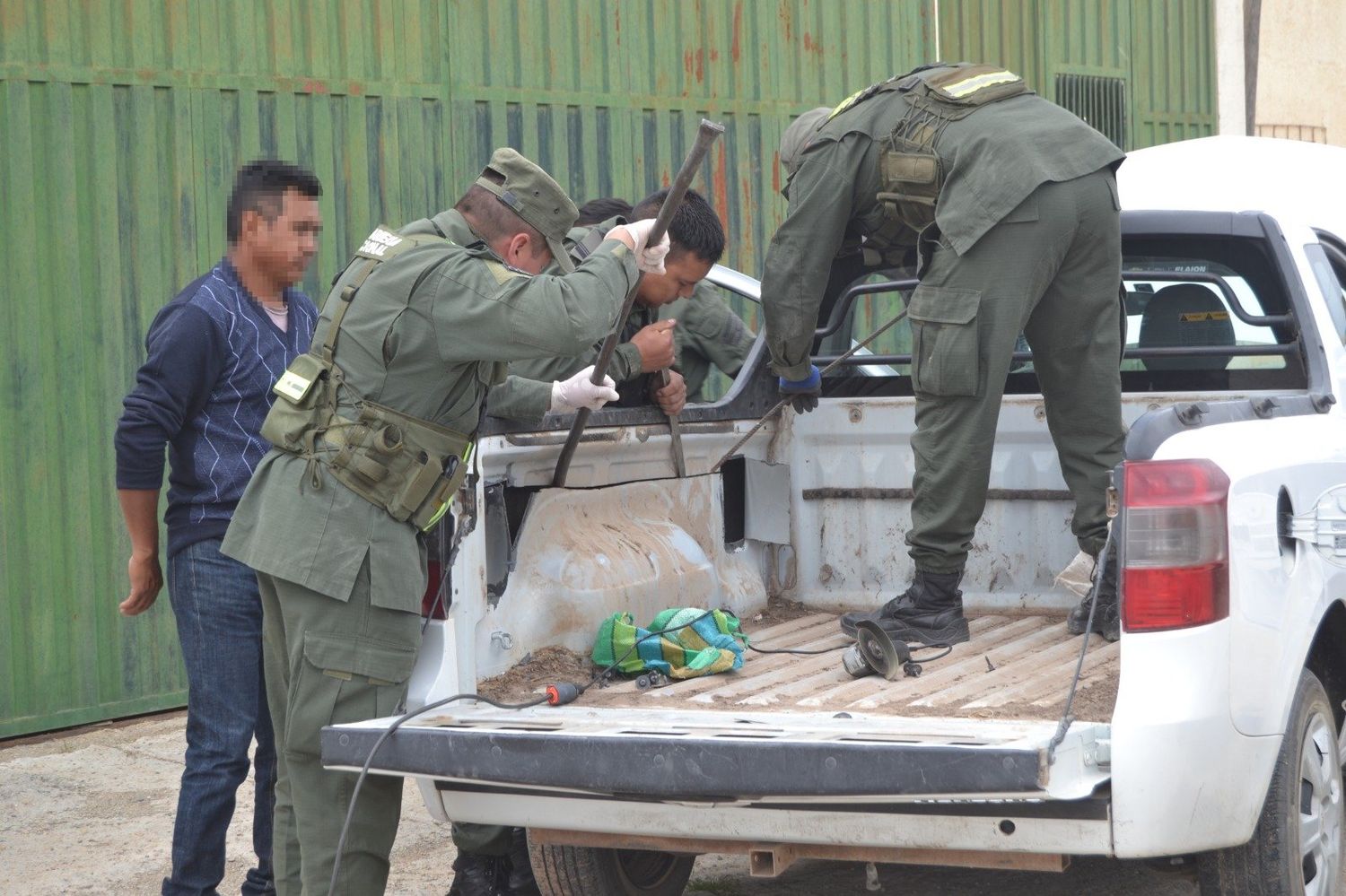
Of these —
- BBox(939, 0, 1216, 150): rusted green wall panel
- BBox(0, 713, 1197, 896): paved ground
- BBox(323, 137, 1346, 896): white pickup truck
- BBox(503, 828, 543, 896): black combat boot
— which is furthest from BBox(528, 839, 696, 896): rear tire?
BBox(939, 0, 1216, 150): rusted green wall panel

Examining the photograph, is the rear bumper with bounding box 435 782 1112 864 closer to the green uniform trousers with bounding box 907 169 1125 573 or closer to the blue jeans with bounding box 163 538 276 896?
the blue jeans with bounding box 163 538 276 896

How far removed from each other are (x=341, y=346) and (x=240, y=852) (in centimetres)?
220

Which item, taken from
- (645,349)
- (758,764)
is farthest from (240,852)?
(758,764)

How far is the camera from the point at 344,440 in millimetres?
3461

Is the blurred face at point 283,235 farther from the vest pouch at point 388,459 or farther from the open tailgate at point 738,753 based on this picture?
the open tailgate at point 738,753

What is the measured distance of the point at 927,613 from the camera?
166 inches

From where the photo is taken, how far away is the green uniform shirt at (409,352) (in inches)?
132

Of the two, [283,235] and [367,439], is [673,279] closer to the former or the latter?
[283,235]

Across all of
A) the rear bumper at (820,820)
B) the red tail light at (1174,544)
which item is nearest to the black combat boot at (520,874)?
the rear bumper at (820,820)

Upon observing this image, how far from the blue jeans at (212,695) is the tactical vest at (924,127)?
1920mm

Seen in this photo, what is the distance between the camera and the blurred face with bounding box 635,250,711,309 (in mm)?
4637

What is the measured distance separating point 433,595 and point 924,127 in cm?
175

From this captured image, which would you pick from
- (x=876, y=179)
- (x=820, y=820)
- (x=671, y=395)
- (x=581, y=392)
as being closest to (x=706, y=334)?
(x=671, y=395)

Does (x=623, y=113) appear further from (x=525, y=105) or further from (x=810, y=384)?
(x=810, y=384)
